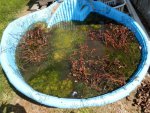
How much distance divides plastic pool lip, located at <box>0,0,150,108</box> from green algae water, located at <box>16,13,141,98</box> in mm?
244

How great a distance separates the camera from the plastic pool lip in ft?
24.1

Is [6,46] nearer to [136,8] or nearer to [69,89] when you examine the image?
[69,89]

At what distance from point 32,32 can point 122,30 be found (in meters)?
3.23

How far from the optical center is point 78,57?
8.99 m

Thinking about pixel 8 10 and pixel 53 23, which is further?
pixel 8 10

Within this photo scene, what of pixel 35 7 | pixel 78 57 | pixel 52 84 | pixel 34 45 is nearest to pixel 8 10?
pixel 35 7

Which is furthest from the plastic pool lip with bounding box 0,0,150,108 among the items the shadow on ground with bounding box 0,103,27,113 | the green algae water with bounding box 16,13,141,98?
the shadow on ground with bounding box 0,103,27,113

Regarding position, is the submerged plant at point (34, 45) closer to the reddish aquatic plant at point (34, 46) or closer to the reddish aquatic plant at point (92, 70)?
the reddish aquatic plant at point (34, 46)

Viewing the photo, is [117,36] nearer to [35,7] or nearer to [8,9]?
[35,7]

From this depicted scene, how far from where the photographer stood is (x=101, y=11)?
407 inches

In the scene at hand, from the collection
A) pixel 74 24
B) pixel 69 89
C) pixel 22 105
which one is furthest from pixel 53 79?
pixel 74 24

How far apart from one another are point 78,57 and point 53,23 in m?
2.02

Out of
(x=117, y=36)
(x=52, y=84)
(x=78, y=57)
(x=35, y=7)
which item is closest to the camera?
(x=52, y=84)

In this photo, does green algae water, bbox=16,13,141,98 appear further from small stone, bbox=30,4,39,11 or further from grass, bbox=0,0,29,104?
grass, bbox=0,0,29,104
